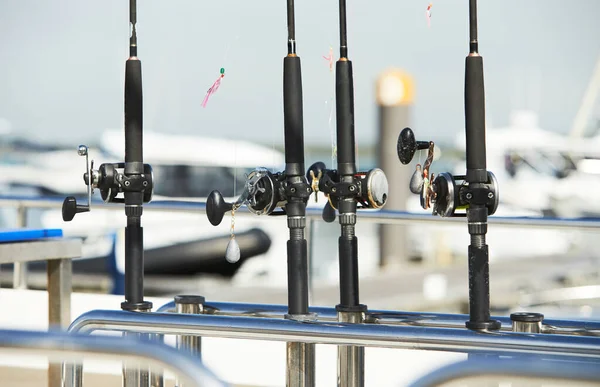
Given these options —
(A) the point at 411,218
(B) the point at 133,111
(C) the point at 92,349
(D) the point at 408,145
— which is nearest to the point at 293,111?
(D) the point at 408,145

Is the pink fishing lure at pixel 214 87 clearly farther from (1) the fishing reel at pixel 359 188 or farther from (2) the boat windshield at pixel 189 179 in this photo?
(2) the boat windshield at pixel 189 179

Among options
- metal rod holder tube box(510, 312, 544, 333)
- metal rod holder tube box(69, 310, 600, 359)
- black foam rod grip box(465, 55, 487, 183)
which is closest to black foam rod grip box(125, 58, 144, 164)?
metal rod holder tube box(69, 310, 600, 359)

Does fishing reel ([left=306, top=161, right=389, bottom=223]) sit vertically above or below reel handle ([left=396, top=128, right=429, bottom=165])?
below

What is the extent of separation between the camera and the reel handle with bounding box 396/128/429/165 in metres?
1.46

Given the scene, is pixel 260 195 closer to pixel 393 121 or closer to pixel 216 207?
pixel 216 207

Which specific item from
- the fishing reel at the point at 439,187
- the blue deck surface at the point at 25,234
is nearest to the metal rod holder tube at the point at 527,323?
the fishing reel at the point at 439,187

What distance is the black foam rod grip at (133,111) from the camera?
5.25 ft

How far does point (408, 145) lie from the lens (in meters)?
1.46

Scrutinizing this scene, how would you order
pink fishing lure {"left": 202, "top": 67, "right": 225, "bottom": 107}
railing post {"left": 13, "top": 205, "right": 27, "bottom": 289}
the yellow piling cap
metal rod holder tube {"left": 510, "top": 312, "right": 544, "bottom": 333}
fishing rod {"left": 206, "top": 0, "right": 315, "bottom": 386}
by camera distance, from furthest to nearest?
the yellow piling cap, railing post {"left": 13, "top": 205, "right": 27, "bottom": 289}, pink fishing lure {"left": 202, "top": 67, "right": 225, "bottom": 107}, fishing rod {"left": 206, "top": 0, "right": 315, "bottom": 386}, metal rod holder tube {"left": 510, "top": 312, "right": 544, "bottom": 333}

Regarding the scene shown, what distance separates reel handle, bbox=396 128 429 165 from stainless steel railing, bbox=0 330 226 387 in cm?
65

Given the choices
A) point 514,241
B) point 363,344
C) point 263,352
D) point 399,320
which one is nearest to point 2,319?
point 263,352

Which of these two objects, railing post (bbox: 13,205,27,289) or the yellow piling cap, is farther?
the yellow piling cap

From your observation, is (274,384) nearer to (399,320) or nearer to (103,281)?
(399,320)

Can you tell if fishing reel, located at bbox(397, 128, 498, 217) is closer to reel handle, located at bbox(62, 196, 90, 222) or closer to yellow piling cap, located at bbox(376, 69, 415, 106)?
reel handle, located at bbox(62, 196, 90, 222)
